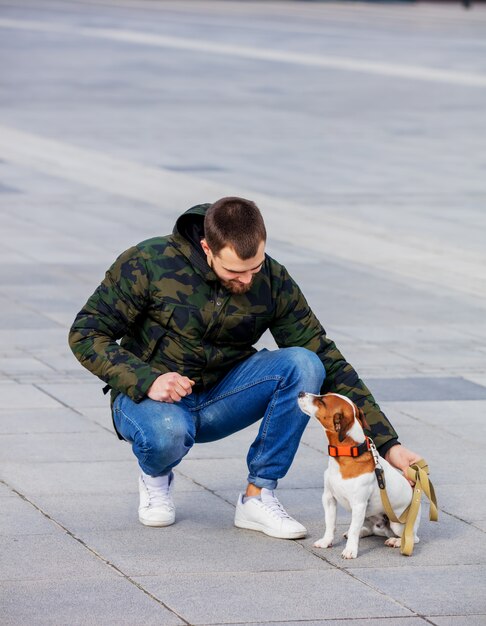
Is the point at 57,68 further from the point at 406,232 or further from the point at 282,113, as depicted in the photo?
the point at 406,232

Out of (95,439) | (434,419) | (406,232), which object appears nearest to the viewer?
(95,439)

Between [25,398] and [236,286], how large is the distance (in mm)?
2457

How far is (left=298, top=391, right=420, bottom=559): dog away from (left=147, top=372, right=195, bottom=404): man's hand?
0.40m

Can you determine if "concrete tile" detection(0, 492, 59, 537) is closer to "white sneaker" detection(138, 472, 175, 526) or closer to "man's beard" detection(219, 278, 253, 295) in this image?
"white sneaker" detection(138, 472, 175, 526)

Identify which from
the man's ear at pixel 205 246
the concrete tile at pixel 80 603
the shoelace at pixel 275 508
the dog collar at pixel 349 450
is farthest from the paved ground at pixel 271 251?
the man's ear at pixel 205 246

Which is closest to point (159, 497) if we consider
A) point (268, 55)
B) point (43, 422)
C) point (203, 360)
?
point (203, 360)

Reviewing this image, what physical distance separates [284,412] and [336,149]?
14044mm

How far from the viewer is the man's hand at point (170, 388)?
16.3 feet

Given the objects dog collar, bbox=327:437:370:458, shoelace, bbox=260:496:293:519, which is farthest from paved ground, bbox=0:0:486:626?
dog collar, bbox=327:437:370:458

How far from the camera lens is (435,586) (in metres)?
4.74

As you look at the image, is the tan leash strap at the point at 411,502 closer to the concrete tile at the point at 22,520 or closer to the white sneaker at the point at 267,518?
the white sneaker at the point at 267,518

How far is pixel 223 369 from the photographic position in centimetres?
538

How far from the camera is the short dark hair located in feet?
16.1

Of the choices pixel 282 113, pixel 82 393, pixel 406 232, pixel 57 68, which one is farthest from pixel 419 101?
pixel 82 393
